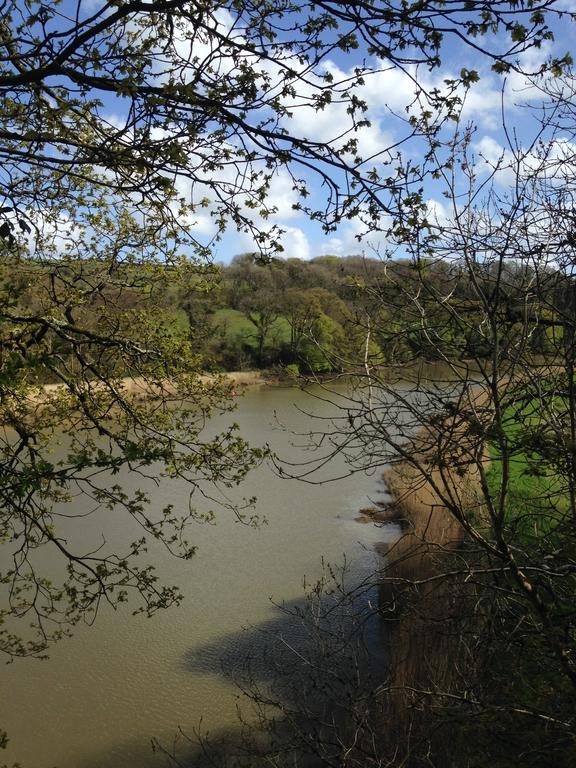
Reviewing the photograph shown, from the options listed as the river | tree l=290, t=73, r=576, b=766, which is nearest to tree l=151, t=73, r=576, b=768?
tree l=290, t=73, r=576, b=766

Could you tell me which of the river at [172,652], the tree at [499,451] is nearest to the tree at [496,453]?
the tree at [499,451]

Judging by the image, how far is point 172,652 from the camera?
24.2ft

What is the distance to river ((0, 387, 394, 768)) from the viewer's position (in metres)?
6.04

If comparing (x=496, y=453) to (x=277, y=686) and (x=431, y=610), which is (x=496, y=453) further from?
(x=277, y=686)

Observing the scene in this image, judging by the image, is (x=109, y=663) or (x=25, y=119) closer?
(x=25, y=119)

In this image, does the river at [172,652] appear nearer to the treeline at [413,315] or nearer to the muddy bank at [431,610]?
the treeline at [413,315]

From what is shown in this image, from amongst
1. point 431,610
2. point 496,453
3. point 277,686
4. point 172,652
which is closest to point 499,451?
point 496,453

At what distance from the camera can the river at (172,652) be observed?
19.8ft

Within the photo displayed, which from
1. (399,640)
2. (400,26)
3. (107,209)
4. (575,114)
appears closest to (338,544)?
(399,640)

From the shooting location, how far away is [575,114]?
11.6 feet

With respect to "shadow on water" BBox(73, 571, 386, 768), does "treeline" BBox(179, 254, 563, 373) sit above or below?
above

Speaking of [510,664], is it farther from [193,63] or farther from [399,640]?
[399,640]

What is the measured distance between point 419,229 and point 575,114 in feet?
4.45

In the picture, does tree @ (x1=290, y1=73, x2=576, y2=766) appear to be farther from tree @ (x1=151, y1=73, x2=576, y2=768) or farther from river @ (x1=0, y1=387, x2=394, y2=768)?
river @ (x1=0, y1=387, x2=394, y2=768)
